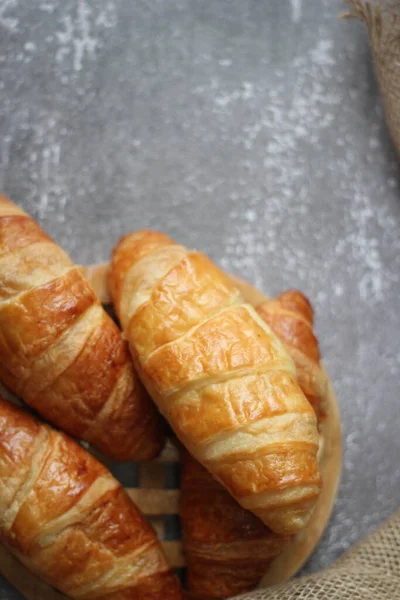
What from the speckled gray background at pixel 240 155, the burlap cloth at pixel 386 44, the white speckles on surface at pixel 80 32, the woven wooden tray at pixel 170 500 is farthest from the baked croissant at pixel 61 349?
the burlap cloth at pixel 386 44

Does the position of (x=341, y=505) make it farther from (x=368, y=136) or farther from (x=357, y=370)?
(x=368, y=136)

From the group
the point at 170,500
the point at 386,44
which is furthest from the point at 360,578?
the point at 386,44

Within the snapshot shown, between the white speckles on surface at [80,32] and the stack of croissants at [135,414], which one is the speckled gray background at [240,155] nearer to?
the white speckles on surface at [80,32]

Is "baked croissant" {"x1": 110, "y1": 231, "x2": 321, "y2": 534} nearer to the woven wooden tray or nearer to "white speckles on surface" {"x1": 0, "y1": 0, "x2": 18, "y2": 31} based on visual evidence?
the woven wooden tray

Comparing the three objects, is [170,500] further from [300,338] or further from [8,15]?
[8,15]

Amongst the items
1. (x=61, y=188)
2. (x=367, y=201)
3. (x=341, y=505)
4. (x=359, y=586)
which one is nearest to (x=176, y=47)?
(x=61, y=188)

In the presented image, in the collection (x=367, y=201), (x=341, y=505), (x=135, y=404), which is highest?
(x=367, y=201)
